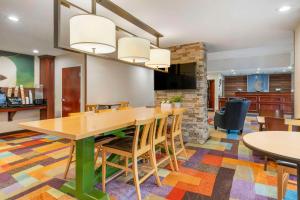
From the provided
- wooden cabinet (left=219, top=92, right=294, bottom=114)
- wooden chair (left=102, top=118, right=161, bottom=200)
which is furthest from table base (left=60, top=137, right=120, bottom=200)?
wooden cabinet (left=219, top=92, right=294, bottom=114)

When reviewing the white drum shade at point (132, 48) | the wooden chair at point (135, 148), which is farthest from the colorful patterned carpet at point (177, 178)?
the white drum shade at point (132, 48)

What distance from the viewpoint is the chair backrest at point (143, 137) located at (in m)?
1.95

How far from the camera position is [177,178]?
8.27ft

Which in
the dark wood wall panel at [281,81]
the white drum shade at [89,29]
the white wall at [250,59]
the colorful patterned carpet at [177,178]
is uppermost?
the white wall at [250,59]

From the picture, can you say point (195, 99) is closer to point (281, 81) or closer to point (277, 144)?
point (277, 144)

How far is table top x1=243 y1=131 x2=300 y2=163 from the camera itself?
110cm

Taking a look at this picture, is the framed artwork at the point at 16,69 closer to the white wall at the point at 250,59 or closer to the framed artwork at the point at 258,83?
the white wall at the point at 250,59

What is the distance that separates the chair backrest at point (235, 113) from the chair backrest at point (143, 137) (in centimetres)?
350

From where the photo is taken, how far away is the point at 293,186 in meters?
2.28

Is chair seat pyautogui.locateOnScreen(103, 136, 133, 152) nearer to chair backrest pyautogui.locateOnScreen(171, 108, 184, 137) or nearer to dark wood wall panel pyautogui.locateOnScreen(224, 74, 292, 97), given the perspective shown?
chair backrest pyautogui.locateOnScreen(171, 108, 184, 137)

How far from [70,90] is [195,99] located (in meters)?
3.76

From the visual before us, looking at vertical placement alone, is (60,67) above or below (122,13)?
below

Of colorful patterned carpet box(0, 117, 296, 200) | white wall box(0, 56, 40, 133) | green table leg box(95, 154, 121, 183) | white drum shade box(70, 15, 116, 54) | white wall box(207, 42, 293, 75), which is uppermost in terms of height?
white wall box(207, 42, 293, 75)

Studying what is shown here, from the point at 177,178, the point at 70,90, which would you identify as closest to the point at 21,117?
the point at 70,90
